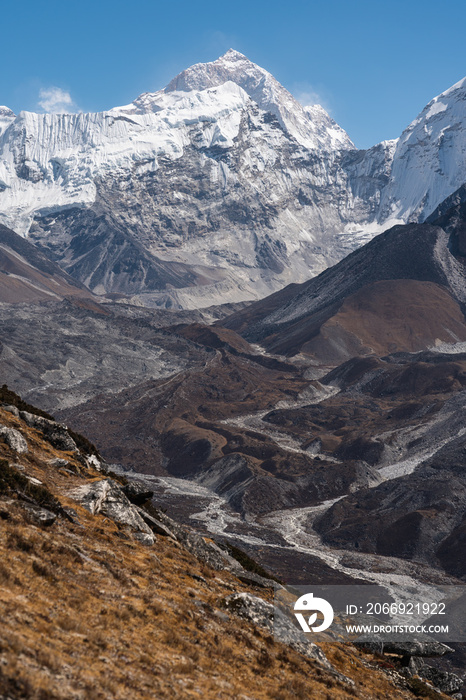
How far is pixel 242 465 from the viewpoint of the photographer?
119750mm

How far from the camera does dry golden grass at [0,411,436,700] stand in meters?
11.4

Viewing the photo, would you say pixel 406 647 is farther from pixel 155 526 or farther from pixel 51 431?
pixel 51 431

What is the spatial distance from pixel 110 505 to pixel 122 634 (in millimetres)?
9425

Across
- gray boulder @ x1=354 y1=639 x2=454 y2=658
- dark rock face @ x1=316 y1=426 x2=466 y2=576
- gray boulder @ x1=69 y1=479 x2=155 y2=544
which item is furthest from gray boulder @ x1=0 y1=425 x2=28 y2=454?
dark rock face @ x1=316 y1=426 x2=466 y2=576

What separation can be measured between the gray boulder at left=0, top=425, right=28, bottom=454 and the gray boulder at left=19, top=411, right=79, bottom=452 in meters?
5.38

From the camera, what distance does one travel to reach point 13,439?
2528 cm

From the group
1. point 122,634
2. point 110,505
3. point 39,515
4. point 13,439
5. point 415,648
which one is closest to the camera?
point 122,634

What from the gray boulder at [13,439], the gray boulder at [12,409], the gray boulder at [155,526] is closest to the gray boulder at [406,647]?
the gray boulder at [155,526]

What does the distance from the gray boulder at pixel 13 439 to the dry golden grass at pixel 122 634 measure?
5.48 metres

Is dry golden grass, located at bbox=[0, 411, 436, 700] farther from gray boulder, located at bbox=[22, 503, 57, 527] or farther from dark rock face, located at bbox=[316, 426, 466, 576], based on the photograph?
dark rock face, located at bbox=[316, 426, 466, 576]

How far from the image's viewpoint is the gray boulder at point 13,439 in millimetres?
25047

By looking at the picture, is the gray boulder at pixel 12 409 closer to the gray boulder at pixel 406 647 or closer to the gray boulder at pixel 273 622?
the gray boulder at pixel 273 622

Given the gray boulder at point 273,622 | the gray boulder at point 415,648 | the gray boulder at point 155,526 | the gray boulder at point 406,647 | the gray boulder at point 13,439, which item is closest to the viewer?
the gray boulder at point 273,622

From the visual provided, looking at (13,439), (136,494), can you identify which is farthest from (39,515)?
(136,494)
